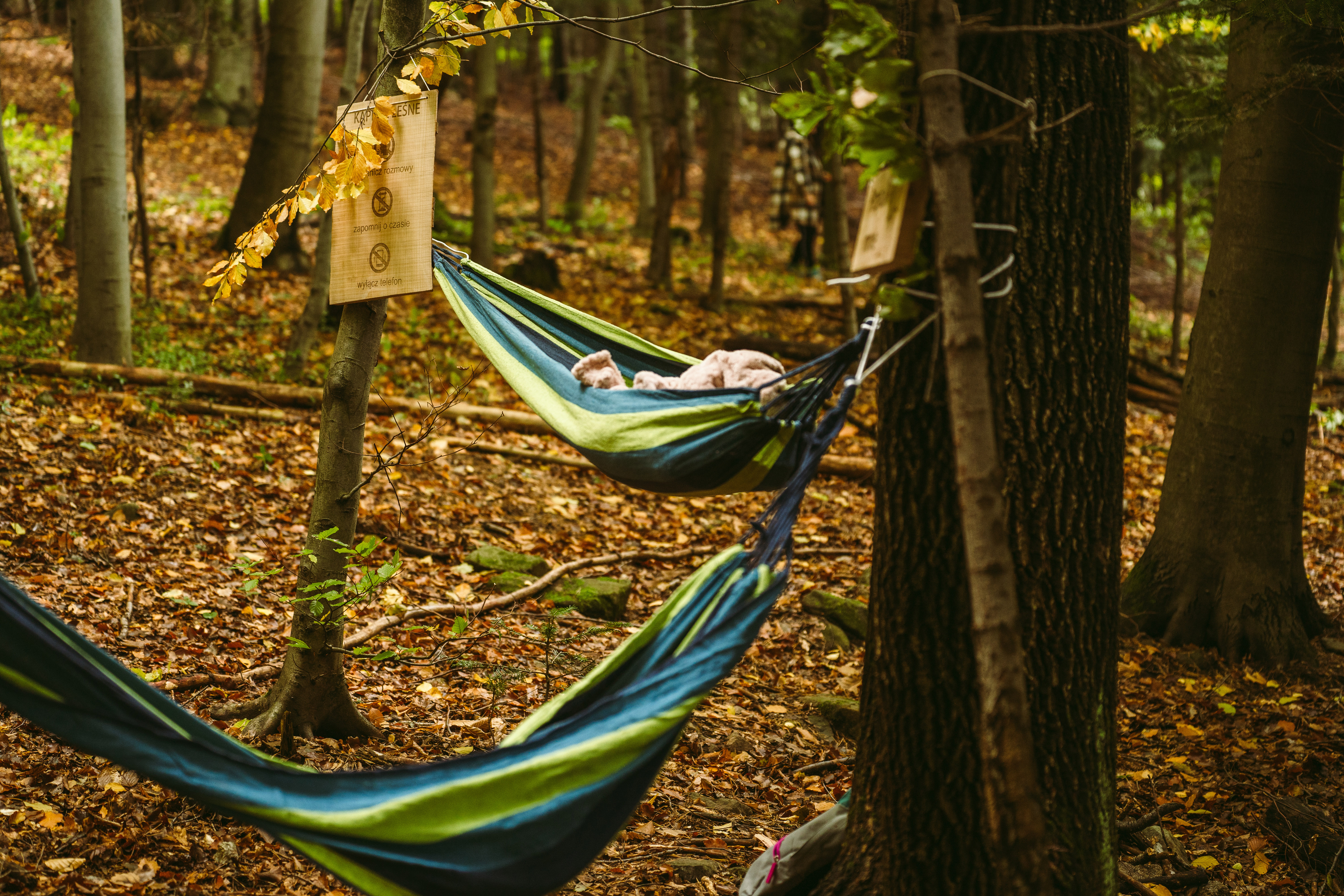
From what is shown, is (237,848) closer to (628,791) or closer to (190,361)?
(628,791)

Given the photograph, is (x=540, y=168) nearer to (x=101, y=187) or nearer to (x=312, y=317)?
(x=312, y=317)

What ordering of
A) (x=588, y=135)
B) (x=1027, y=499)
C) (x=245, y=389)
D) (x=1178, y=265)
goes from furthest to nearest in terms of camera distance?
1. (x=588, y=135)
2. (x=1178, y=265)
3. (x=245, y=389)
4. (x=1027, y=499)

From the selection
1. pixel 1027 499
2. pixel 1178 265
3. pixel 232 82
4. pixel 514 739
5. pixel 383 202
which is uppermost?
pixel 232 82

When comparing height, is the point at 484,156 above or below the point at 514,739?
above

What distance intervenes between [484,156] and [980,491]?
643 cm

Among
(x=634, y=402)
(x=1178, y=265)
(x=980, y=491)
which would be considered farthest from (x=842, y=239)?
(x=980, y=491)

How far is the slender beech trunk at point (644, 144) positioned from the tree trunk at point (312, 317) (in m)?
3.57

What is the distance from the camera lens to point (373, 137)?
6.78ft

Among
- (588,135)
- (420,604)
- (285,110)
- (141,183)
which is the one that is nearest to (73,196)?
(141,183)

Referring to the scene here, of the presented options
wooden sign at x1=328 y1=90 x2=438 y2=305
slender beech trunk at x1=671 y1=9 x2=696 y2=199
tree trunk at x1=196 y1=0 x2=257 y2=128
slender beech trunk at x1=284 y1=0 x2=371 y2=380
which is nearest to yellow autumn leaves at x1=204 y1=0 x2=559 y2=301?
wooden sign at x1=328 y1=90 x2=438 y2=305

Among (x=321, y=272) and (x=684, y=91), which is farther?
(x=684, y=91)

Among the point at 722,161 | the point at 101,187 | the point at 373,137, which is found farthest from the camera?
the point at 722,161

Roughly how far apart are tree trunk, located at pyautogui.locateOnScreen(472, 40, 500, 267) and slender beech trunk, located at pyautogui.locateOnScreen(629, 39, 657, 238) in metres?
1.52

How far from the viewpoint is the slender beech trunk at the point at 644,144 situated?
8.42 metres
